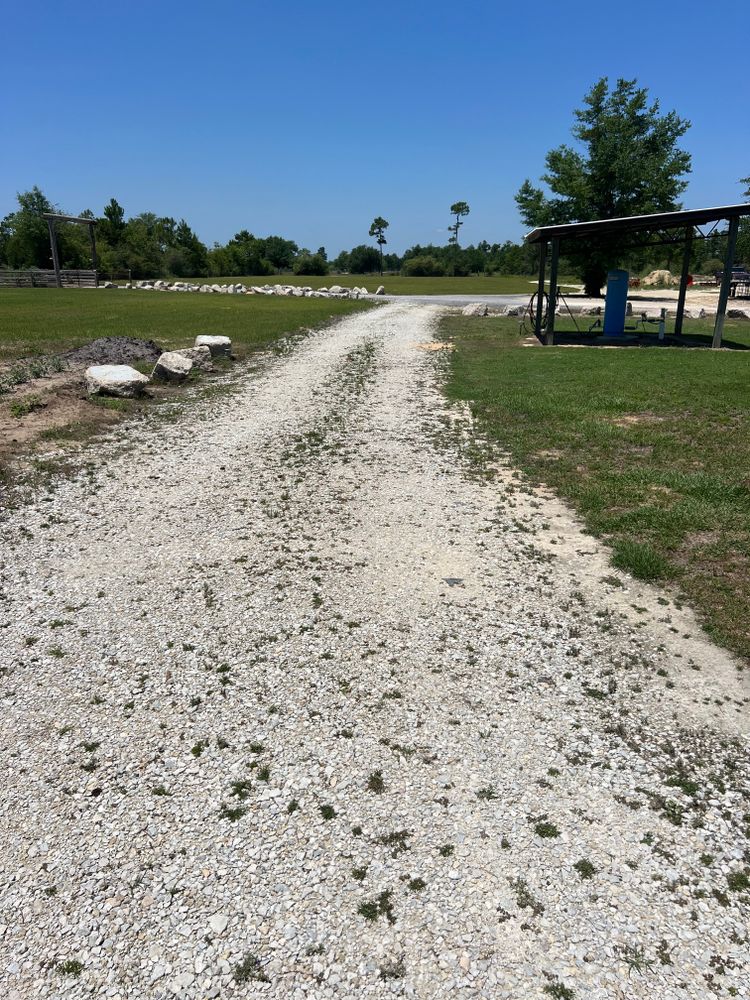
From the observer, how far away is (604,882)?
2.73m

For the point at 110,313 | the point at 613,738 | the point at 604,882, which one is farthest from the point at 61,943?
the point at 110,313

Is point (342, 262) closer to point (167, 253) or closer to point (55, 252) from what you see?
point (167, 253)

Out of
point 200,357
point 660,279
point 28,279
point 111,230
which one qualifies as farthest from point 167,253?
point 200,357

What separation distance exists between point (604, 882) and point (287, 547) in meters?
3.88

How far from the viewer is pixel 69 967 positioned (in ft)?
7.97

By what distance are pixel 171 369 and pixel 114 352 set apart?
2580 millimetres

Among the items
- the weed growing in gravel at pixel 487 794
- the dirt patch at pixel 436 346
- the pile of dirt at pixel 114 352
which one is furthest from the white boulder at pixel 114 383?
the weed growing in gravel at pixel 487 794

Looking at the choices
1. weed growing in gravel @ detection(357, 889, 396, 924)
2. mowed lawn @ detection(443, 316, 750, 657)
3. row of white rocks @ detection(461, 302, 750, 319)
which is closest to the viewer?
weed growing in gravel @ detection(357, 889, 396, 924)

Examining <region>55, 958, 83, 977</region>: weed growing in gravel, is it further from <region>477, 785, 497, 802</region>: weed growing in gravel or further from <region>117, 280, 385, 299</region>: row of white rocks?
<region>117, 280, 385, 299</region>: row of white rocks

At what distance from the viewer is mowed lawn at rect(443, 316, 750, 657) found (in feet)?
17.8

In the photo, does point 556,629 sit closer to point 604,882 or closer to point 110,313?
point 604,882

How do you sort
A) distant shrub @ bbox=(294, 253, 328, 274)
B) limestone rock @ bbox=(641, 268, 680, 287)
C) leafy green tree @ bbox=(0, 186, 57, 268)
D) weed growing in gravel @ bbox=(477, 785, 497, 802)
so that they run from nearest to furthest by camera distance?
weed growing in gravel @ bbox=(477, 785, 497, 802) < limestone rock @ bbox=(641, 268, 680, 287) < leafy green tree @ bbox=(0, 186, 57, 268) < distant shrub @ bbox=(294, 253, 328, 274)

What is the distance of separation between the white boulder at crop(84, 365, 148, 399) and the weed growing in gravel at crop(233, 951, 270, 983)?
10889mm

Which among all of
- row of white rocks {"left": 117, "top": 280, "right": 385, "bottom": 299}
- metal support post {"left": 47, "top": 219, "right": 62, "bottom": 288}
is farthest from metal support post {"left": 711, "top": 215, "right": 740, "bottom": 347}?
metal support post {"left": 47, "top": 219, "right": 62, "bottom": 288}
